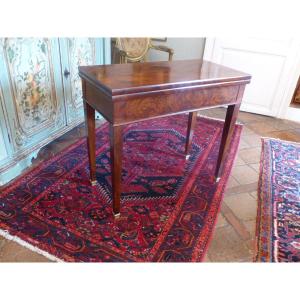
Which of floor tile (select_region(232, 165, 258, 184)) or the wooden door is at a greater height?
the wooden door

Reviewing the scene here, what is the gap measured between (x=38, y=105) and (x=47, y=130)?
23cm

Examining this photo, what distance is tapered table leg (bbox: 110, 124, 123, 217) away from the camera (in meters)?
1.30

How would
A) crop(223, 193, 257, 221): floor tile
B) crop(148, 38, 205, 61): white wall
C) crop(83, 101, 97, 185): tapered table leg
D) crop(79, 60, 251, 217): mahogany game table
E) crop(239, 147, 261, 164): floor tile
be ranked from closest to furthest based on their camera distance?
crop(79, 60, 251, 217): mahogany game table, crop(83, 101, 97, 185): tapered table leg, crop(223, 193, 257, 221): floor tile, crop(239, 147, 261, 164): floor tile, crop(148, 38, 205, 61): white wall

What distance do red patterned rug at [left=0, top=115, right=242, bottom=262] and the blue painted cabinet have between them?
19 centimetres

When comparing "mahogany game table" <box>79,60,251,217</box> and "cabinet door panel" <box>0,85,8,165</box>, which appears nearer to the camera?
"mahogany game table" <box>79,60,251,217</box>

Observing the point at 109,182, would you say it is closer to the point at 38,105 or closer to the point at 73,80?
the point at 38,105

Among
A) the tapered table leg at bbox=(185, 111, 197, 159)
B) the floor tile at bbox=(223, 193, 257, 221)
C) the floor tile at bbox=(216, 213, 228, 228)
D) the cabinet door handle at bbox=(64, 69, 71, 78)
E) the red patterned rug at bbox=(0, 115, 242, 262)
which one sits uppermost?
the cabinet door handle at bbox=(64, 69, 71, 78)

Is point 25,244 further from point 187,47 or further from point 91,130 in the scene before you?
point 187,47

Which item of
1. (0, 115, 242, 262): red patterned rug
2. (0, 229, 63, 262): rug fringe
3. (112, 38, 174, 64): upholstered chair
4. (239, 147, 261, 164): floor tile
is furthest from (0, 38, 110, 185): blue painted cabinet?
(239, 147, 261, 164): floor tile

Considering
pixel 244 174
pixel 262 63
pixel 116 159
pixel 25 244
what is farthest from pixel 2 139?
pixel 262 63

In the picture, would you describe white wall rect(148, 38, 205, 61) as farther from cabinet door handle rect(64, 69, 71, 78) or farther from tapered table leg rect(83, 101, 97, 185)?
tapered table leg rect(83, 101, 97, 185)

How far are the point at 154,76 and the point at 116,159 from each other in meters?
0.49

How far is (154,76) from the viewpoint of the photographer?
1422 mm

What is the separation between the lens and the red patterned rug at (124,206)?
1.40 metres
